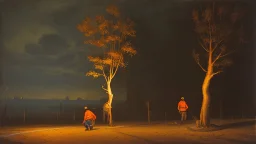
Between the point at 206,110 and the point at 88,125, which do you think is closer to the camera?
the point at 88,125

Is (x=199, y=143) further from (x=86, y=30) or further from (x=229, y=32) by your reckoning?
(x=86, y=30)

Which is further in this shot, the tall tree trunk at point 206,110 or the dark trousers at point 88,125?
the tall tree trunk at point 206,110

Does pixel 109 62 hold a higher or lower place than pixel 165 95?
higher

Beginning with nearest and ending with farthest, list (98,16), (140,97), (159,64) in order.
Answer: (98,16) → (159,64) → (140,97)

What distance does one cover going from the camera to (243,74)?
123ft

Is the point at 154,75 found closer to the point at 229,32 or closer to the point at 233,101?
the point at 233,101

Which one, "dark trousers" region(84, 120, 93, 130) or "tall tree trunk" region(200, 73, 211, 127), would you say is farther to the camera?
"tall tree trunk" region(200, 73, 211, 127)

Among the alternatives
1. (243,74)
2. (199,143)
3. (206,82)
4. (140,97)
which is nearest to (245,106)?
(243,74)

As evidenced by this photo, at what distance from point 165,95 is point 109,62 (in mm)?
15454

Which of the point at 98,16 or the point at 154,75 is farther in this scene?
the point at 154,75

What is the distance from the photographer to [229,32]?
22016 millimetres

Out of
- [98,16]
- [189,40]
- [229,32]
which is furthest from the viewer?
[189,40]

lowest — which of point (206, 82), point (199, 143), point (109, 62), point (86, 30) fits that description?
point (199, 143)

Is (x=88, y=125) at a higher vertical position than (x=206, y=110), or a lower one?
lower
